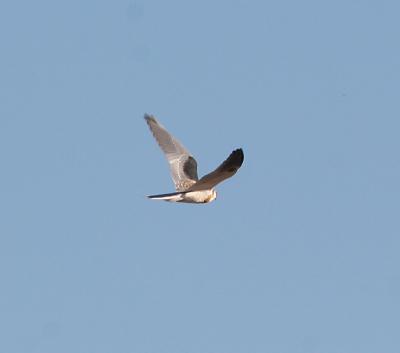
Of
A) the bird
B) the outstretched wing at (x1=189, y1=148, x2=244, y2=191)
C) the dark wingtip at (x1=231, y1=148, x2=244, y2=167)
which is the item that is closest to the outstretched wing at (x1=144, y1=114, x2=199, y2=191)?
the bird

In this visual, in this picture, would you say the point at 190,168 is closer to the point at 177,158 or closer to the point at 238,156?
the point at 177,158

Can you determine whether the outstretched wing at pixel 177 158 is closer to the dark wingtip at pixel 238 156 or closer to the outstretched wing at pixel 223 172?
the outstretched wing at pixel 223 172

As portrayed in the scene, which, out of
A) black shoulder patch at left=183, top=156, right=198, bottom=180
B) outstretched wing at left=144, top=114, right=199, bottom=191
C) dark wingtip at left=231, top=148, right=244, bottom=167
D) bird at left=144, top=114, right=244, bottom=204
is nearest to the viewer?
dark wingtip at left=231, top=148, right=244, bottom=167

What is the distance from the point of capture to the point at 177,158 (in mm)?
33188

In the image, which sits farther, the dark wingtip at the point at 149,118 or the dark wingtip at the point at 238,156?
the dark wingtip at the point at 149,118

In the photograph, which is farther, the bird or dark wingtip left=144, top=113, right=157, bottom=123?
dark wingtip left=144, top=113, right=157, bottom=123

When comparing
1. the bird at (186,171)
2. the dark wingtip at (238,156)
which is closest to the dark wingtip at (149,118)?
the bird at (186,171)

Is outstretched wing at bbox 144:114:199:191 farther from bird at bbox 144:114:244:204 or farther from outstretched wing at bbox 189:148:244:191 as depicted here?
outstretched wing at bbox 189:148:244:191

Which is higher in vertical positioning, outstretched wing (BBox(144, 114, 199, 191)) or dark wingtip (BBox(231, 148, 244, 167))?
outstretched wing (BBox(144, 114, 199, 191))

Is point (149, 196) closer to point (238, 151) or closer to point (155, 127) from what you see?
point (238, 151)

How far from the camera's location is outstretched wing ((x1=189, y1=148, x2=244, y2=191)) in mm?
27422

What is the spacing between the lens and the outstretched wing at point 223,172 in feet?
90.0

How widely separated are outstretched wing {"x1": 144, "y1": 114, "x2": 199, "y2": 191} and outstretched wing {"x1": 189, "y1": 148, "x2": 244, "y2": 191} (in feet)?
6.74

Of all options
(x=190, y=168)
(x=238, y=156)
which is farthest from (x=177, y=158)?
(x=238, y=156)
